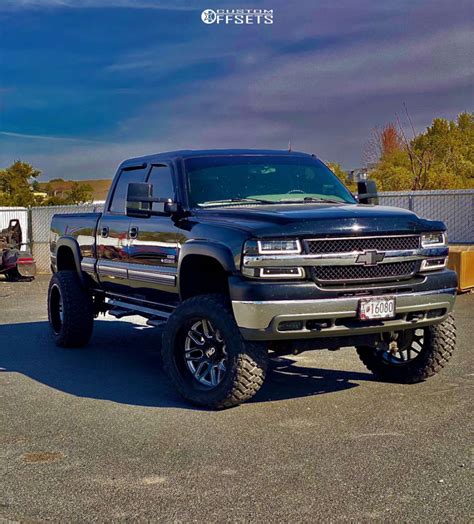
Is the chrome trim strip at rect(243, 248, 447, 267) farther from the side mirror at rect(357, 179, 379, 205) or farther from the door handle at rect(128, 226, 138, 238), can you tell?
the door handle at rect(128, 226, 138, 238)

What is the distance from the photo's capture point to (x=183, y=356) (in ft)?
21.9

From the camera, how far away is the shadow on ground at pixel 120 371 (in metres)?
7.06

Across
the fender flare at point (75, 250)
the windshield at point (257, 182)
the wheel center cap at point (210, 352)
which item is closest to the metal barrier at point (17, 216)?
the fender flare at point (75, 250)

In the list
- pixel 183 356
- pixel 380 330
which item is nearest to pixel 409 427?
pixel 380 330

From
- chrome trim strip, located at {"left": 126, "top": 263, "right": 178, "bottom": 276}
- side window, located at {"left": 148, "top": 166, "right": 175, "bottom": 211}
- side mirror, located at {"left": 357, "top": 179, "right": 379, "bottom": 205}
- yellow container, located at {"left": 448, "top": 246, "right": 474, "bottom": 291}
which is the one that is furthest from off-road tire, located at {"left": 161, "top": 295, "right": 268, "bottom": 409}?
yellow container, located at {"left": 448, "top": 246, "right": 474, "bottom": 291}

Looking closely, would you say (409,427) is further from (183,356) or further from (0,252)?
(0,252)

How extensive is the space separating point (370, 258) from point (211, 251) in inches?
48.0

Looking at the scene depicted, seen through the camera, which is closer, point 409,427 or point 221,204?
point 409,427

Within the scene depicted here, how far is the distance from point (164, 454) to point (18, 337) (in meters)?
5.67

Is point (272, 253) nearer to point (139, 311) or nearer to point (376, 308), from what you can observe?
point (376, 308)

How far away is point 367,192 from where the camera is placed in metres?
8.20

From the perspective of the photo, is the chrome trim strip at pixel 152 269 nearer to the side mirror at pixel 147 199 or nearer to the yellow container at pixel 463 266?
the side mirror at pixel 147 199

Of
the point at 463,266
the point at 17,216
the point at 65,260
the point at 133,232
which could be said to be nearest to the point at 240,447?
the point at 133,232

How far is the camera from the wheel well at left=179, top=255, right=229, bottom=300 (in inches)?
265
